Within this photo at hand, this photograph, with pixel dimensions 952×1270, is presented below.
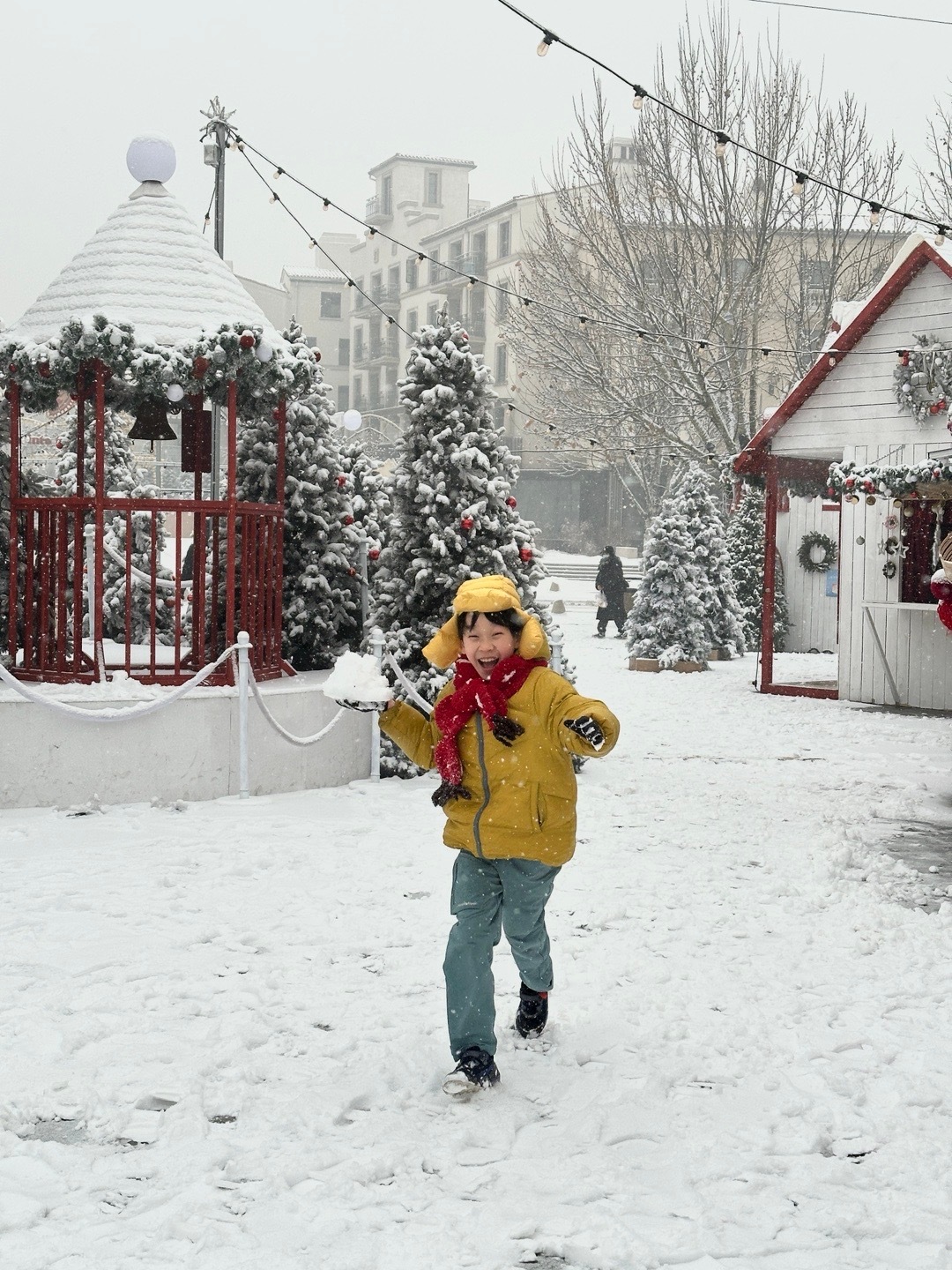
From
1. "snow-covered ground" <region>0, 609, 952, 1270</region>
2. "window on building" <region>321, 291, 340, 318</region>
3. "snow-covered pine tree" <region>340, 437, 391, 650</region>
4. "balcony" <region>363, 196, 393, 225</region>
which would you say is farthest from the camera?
"window on building" <region>321, 291, 340, 318</region>

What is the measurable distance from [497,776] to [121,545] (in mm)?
11923

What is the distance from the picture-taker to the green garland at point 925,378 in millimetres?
14281

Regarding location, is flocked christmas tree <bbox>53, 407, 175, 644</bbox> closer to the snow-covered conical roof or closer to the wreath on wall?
the snow-covered conical roof

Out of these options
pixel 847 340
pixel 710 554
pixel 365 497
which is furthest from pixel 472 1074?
Answer: pixel 710 554

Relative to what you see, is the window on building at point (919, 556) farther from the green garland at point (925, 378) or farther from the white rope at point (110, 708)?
the white rope at point (110, 708)

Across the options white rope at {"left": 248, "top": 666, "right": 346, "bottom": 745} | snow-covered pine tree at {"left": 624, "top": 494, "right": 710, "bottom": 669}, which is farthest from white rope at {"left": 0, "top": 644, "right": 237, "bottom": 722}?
snow-covered pine tree at {"left": 624, "top": 494, "right": 710, "bottom": 669}

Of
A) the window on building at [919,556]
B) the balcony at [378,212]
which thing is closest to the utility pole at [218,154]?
the window on building at [919,556]

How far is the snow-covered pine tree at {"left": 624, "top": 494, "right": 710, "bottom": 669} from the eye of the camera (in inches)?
783

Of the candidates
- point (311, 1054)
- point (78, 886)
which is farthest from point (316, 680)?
point (311, 1054)

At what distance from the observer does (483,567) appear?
9.93m

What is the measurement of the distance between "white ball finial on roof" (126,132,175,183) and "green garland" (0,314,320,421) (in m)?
1.64

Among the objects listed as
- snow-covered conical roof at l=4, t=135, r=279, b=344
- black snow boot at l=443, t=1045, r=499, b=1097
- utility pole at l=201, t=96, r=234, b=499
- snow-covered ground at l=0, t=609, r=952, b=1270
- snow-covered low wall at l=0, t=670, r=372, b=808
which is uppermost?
utility pole at l=201, t=96, r=234, b=499

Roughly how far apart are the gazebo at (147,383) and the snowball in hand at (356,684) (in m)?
4.72

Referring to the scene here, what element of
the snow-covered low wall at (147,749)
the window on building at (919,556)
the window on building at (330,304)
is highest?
the window on building at (330,304)
